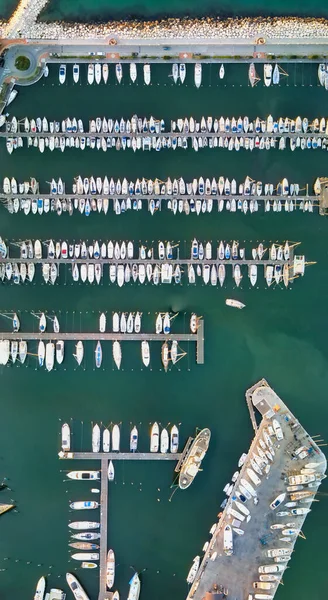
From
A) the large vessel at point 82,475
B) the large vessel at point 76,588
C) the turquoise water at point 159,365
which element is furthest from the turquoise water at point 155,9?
the large vessel at point 76,588

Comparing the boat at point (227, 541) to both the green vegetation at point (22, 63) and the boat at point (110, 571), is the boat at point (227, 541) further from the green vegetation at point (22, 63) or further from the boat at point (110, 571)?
the green vegetation at point (22, 63)

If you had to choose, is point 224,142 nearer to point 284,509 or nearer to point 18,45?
point 18,45

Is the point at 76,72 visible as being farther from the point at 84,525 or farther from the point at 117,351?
the point at 84,525

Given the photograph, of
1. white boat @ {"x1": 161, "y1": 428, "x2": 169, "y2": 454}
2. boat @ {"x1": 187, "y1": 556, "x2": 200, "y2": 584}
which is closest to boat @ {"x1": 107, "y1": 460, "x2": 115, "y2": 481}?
white boat @ {"x1": 161, "y1": 428, "x2": 169, "y2": 454}

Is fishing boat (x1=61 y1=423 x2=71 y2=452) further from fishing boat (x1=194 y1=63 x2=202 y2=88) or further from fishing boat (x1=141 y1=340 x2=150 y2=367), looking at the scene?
fishing boat (x1=194 y1=63 x2=202 y2=88)

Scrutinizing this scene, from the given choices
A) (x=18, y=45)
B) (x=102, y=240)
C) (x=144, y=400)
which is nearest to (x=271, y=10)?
(x=18, y=45)


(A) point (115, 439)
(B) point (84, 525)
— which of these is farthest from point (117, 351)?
(B) point (84, 525)
